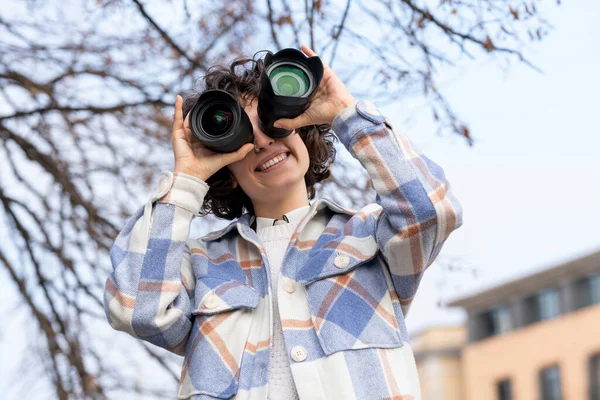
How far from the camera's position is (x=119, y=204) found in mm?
4551

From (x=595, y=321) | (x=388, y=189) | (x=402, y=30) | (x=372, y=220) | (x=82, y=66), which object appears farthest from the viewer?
(x=595, y=321)

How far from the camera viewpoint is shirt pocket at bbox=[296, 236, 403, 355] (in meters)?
1.77

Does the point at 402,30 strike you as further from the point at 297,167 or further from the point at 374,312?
the point at 374,312

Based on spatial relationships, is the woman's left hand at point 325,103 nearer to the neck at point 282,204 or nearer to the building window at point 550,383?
the neck at point 282,204

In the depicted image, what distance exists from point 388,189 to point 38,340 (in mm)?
3194

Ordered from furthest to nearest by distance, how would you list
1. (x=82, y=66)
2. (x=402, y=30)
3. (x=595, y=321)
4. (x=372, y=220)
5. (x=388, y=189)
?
(x=595, y=321) < (x=82, y=66) < (x=402, y=30) < (x=372, y=220) < (x=388, y=189)

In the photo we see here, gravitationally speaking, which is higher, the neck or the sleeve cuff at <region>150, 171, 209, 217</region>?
the sleeve cuff at <region>150, 171, 209, 217</region>

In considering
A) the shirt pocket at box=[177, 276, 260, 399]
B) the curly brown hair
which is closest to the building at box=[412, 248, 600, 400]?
the curly brown hair

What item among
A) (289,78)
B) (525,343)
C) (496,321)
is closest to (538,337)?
(525,343)

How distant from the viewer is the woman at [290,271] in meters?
1.76

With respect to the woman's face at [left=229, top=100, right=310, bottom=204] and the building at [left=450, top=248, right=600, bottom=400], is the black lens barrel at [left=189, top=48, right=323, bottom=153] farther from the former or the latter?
the building at [left=450, top=248, right=600, bottom=400]

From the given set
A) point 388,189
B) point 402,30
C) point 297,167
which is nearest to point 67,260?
point 402,30

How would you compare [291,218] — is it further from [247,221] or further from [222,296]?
[222,296]

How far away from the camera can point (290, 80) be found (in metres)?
1.89
